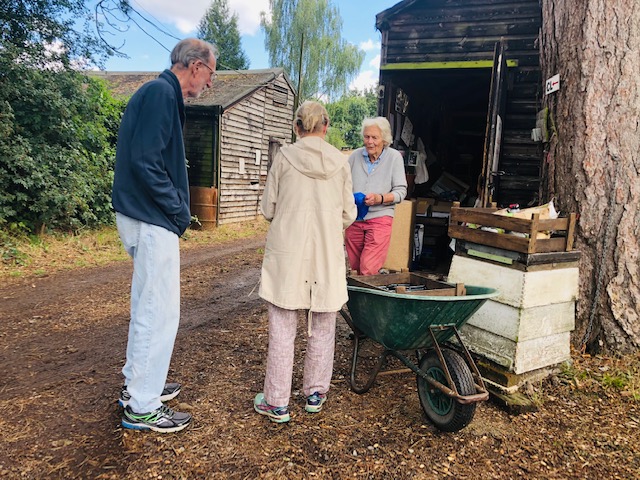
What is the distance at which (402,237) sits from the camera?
5.86 meters

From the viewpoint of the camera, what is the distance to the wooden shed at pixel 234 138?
458 inches

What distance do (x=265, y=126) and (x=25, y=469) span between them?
12.7 meters

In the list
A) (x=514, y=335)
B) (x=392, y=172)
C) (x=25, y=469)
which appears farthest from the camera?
(x=392, y=172)

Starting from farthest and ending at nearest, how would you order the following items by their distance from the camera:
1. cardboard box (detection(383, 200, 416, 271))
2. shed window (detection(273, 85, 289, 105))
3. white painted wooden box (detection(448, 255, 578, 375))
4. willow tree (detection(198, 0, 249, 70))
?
willow tree (detection(198, 0, 249, 70))
shed window (detection(273, 85, 289, 105))
cardboard box (detection(383, 200, 416, 271))
white painted wooden box (detection(448, 255, 578, 375))

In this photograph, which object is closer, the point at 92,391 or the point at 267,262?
the point at 267,262

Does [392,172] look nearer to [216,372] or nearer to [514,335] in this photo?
[514,335]

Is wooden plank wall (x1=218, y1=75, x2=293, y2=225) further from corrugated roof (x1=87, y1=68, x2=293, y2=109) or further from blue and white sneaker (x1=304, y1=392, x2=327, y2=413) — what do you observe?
blue and white sneaker (x1=304, y1=392, x2=327, y2=413)

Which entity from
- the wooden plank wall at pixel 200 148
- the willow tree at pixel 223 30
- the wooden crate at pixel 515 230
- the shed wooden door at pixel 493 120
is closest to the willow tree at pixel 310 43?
the willow tree at pixel 223 30

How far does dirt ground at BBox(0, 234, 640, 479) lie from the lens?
2180 mm

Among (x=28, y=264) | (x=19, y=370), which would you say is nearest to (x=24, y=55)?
(x=28, y=264)

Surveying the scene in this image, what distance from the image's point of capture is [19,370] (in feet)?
10.5

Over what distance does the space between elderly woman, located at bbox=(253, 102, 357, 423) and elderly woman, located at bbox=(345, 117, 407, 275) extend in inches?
43.4

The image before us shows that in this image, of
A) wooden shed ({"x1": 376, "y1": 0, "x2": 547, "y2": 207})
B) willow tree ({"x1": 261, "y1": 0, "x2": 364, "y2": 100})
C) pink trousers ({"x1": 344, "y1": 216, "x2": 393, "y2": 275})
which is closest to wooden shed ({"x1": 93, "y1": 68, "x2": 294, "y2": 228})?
wooden shed ({"x1": 376, "y1": 0, "x2": 547, "y2": 207})

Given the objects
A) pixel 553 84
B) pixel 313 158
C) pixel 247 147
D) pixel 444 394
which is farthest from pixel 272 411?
pixel 247 147
